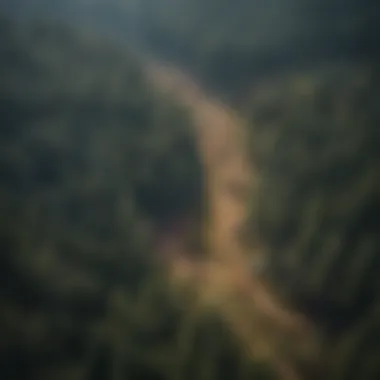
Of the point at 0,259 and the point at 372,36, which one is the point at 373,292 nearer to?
the point at 372,36

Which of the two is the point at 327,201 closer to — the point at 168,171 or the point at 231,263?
the point at 231,263

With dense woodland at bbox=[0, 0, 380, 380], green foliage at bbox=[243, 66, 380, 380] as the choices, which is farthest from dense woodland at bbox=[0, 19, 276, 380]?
green foliage at bbox=[243, 66, 380, 380]

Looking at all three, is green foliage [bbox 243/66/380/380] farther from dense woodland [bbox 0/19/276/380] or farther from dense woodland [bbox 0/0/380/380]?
dense woodland [bbox 0/19/276/380]

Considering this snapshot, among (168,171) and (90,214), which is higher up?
(168,171)

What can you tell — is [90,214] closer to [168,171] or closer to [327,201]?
[168,171]

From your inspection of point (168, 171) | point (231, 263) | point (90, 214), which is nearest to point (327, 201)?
point (231, 263)

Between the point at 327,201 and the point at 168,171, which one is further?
the point at 168,171
